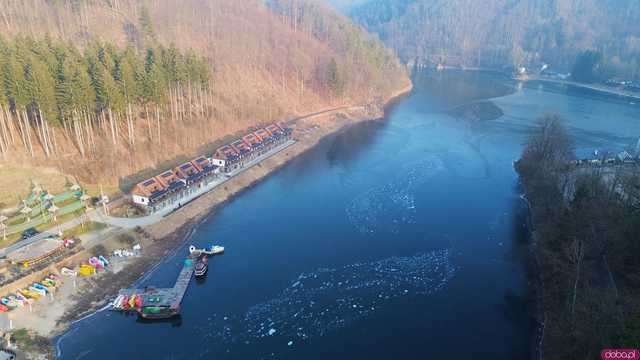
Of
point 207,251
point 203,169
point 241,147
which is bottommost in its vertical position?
point 207,251

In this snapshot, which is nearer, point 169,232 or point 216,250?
point 216,250

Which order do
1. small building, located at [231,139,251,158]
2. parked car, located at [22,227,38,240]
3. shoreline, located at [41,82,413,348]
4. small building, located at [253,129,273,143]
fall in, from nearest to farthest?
shoreline, located at [41,82,413,348] → parked car, located at [22,227,38,240] → small building, located at [231,139,251,158] → small building, located at [253,129,273,143]

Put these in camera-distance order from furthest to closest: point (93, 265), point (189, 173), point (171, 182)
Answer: point (189, 173) → point (171, 182) → point (93, 265)

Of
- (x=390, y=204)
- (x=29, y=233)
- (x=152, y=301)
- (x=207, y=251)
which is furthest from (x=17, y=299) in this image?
(x=390, y=204)

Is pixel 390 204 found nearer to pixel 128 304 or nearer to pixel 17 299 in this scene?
pixel 128 304

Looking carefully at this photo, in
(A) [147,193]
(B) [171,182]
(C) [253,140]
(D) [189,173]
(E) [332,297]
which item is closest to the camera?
(E) [332,297]

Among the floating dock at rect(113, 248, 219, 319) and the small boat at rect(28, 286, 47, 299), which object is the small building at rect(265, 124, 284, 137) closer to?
the floating dock at rect(113, 248, 219, 319)

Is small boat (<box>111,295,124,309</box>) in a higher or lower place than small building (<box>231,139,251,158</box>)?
lower

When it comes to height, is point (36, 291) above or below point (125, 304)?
above

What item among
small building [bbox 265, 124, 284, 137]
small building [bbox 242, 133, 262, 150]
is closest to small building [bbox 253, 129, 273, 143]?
small building [bbox 242, 133, 262, 150]
